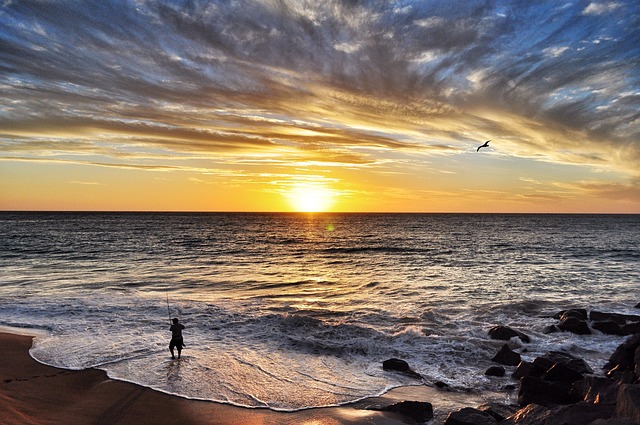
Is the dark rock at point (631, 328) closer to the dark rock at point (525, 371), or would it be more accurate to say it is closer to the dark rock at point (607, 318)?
the dark rock at point (607, 318)

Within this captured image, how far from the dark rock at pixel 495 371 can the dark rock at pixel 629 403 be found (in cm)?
631

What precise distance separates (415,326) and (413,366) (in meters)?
4.47

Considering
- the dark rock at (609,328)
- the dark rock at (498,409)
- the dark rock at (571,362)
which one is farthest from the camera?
the dark rock at (609,328)

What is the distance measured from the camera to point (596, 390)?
916 cm

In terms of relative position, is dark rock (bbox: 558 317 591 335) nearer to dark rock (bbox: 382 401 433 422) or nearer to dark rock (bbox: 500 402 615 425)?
dark rock (bbox: 382 401 433 422)

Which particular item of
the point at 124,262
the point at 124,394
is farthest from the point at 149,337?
the point at 124,262

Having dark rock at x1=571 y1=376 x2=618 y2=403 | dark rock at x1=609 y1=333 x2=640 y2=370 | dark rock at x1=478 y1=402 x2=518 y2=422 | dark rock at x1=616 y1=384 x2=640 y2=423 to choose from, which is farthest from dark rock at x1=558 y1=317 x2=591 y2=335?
dark rock at x1=616 y1=384 x2=640 y2=423

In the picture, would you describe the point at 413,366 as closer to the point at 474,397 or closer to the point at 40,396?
the point at 474,397

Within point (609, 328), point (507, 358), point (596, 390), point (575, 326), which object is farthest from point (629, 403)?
point (609, 328)

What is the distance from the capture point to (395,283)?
30328 millimetres

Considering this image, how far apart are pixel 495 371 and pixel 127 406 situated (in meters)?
10.5

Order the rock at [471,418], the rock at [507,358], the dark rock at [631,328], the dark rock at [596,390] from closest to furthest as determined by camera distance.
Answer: the dark rock at [596,390], the rock at [471,418], the rock at [507,358], the dark rock at [631,328]

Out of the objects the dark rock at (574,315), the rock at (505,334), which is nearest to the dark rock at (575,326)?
the dark rock at (574,315)

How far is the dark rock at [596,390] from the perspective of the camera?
852 centimetres
